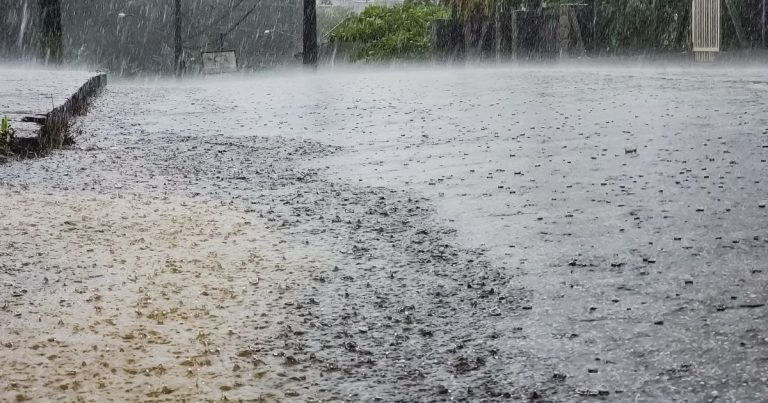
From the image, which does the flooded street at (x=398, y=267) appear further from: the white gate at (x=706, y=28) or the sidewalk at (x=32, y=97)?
the white gate at (x=706, y=28)

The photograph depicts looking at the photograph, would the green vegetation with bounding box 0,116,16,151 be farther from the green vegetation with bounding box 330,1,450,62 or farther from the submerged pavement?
the green vegetation with bounding box 330,1,450,62

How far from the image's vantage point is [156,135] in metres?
6.95

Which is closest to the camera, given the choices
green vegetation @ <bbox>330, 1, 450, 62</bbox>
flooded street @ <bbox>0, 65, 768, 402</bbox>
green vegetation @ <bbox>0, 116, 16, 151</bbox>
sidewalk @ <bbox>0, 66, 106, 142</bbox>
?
flooded street @ <bbox>0, 65, 768, 402</bbox>

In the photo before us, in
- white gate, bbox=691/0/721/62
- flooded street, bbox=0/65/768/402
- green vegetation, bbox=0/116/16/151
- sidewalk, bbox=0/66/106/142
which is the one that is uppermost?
white gate, bbox=691/0/721/62

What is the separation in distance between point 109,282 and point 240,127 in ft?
14.5

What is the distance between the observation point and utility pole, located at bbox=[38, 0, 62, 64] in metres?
18.3

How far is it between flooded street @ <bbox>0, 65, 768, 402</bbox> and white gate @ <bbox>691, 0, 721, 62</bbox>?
8654 mm

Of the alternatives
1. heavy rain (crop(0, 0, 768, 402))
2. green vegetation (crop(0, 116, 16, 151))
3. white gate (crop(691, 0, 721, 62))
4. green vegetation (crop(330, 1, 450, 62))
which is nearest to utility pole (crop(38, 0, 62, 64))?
green vegetation (crop(330, 1, 450, 62))

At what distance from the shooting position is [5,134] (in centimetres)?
535

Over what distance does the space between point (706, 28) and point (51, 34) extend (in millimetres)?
12526

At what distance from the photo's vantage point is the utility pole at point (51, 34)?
18267mm

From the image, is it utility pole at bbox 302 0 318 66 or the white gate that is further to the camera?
utility pole at bbox 302 0 318 66

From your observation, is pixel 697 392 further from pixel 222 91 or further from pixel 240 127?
pixel 222 91

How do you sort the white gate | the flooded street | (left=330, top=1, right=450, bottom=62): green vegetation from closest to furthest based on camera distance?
the flooded street, the white gate, (left=330, top=1, right=450, bottom=62): green vegetation
